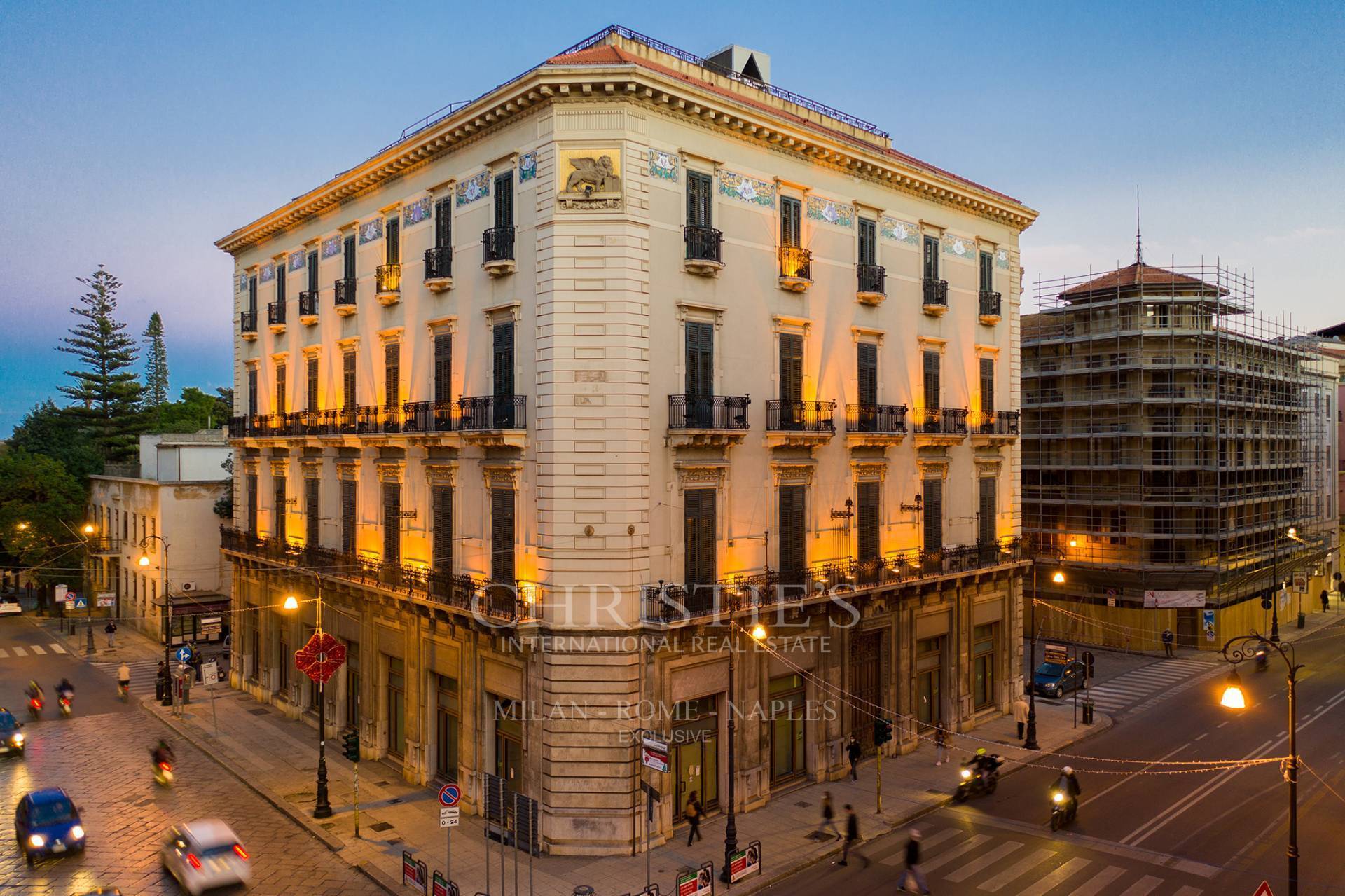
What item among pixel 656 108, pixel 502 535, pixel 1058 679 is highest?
pixel 656 108

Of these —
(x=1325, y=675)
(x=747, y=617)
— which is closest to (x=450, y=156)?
(x=747, y=617)

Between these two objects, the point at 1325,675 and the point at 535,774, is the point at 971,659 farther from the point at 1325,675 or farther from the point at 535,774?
the point at 1325,675

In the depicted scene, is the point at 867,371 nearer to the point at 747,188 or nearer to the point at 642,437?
the point at 747,188

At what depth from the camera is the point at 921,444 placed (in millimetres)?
32094

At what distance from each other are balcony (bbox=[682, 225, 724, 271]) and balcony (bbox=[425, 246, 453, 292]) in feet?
24.3

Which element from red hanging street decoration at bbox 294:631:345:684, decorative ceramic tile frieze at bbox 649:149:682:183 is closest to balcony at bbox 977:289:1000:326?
decorative ceramic tile frieze at bbox 649:149:682:183

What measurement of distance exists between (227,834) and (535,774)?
742 cm

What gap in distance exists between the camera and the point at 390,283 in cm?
3017

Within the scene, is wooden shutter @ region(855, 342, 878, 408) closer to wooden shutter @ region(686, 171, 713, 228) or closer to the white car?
wooden shutter @ region(686, 171, 713, 228)

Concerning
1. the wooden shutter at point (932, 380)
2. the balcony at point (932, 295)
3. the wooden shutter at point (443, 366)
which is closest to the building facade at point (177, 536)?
the wooden shutter at point (443, 366)

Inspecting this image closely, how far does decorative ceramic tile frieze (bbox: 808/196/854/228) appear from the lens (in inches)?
1125

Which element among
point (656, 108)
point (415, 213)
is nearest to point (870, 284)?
point (656, 108)

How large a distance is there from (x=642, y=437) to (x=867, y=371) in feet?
33.4

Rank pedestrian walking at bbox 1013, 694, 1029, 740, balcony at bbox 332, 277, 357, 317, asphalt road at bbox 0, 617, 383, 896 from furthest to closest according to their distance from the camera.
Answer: pedestrian walking at bbox 1013, 694, 1029, 740, balcony at bbox 332, 277, 357, 317, asphalt road at bbox 0, 617, 383, 896
